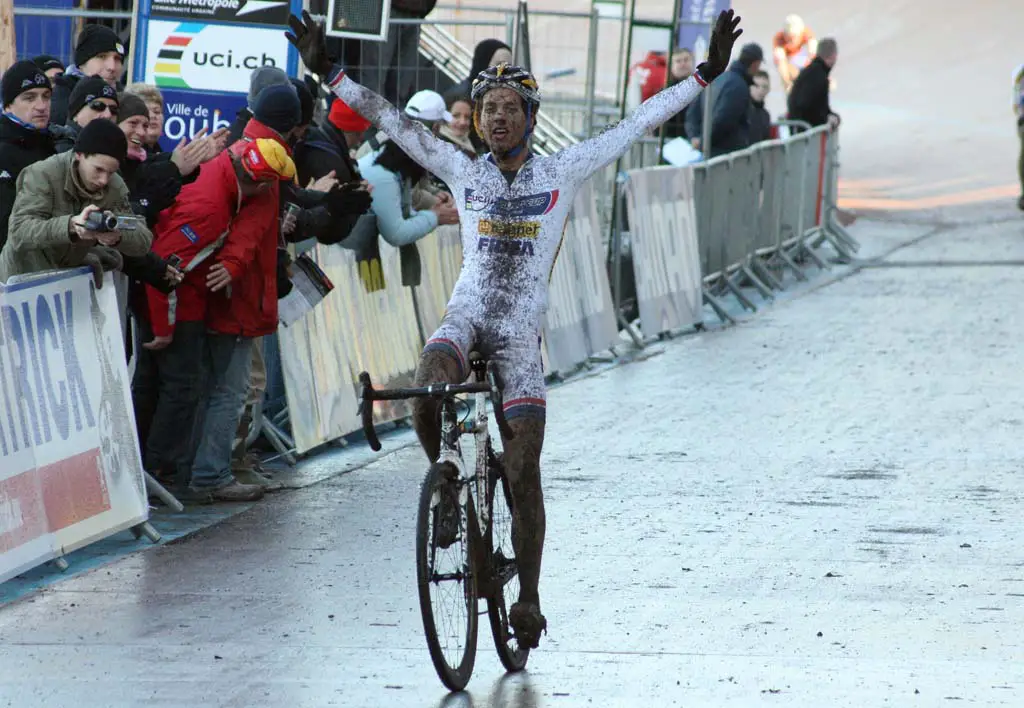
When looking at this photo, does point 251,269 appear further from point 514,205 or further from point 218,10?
point 514,205

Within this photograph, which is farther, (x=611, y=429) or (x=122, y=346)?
(x=611, y=429)

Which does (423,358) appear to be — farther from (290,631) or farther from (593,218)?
(593,218)

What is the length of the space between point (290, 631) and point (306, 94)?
382 cm

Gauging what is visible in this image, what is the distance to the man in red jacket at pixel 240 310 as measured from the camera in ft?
33.7

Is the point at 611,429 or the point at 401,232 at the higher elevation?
the point at 401,232

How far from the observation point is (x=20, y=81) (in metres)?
9.38

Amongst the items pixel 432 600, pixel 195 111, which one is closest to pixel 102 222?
pixel 432 600

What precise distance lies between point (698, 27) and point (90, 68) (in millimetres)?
11503

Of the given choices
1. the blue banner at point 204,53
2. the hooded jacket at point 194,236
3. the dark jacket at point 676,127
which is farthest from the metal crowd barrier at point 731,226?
the hooded jacket at point 194,236

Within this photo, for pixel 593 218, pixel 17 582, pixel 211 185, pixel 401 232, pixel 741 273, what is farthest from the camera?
pixel 741 273

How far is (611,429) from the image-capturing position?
1306cm

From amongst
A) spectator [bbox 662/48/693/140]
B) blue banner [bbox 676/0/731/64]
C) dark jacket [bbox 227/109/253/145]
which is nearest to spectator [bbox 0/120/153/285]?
dark jacket [bbox 227/109/253/145]

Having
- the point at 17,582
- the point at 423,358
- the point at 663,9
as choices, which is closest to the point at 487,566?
the point at 423,358

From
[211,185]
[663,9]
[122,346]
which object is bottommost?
[122,346]
